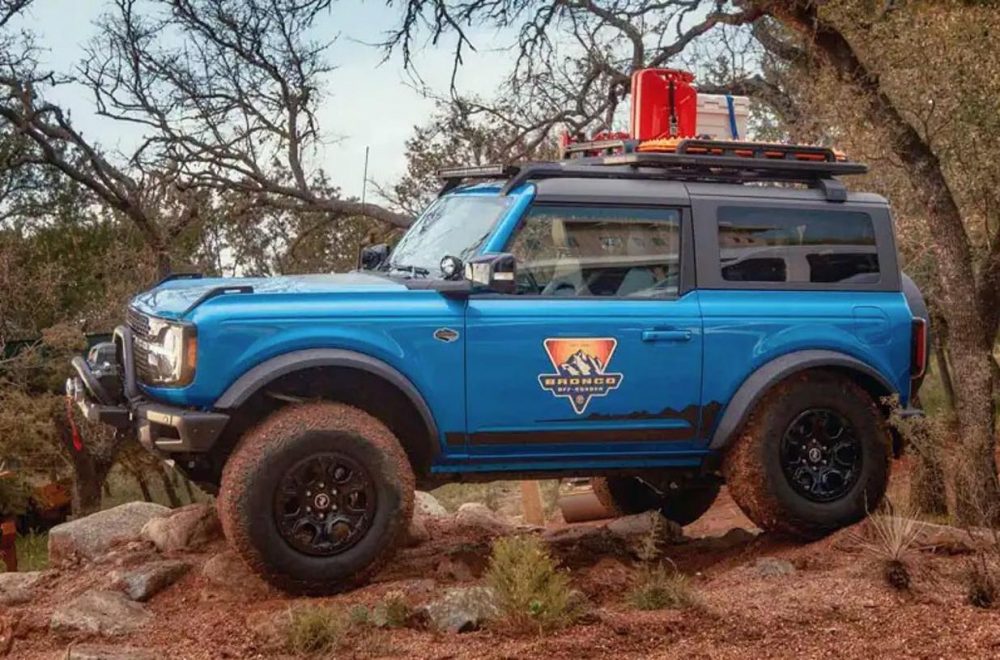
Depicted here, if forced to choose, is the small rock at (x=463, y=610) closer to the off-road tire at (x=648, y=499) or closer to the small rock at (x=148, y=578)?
the small rock at (x=148, y=578)

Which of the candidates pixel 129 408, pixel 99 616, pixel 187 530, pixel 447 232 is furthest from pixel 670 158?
pixel 99 616

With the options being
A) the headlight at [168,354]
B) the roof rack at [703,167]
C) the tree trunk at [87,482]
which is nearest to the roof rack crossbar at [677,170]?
the roof rack at [703,167]

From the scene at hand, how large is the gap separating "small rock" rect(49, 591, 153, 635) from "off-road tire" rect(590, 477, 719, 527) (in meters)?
3.67

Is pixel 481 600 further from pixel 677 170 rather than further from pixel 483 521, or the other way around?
pixel 677 170

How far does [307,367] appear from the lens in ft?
22.0

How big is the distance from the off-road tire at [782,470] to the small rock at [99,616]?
3.30 meters

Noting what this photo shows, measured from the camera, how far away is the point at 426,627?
6.05 m

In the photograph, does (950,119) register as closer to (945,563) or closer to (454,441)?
(945,563)

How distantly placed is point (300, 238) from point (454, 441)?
1227 cm

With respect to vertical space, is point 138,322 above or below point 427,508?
above

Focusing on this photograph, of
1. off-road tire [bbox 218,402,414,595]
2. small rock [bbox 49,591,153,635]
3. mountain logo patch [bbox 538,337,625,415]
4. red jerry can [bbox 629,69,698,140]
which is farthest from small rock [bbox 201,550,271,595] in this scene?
red jerry can [bbox 629,69,698,140]

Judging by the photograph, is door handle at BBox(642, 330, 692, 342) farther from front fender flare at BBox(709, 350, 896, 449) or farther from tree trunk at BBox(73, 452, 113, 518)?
tree trunk at BBox(73, 452, 113, 518)

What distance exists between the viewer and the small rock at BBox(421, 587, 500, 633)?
235 inches

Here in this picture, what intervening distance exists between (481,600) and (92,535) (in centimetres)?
355
